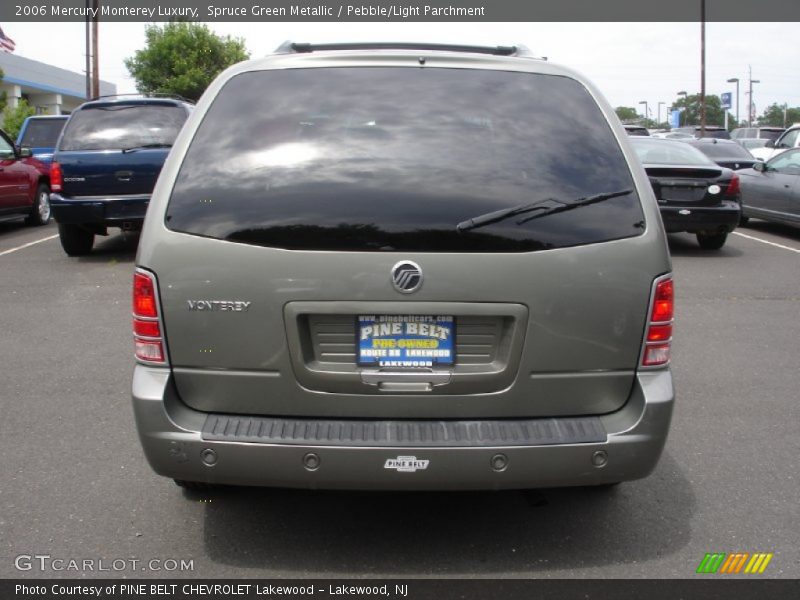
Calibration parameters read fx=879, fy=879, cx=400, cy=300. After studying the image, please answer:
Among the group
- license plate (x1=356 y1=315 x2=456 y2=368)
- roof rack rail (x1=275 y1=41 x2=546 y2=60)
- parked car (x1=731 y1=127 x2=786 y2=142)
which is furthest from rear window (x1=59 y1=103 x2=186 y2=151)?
parked car (x1=731 y1=127 x2=786 y2=142)

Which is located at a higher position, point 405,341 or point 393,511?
point 405,341

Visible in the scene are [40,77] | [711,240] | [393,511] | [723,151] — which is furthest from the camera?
[40,77]

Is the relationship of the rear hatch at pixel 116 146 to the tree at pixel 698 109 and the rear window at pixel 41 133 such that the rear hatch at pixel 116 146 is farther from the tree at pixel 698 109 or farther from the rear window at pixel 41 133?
the tree at pixel 698 109

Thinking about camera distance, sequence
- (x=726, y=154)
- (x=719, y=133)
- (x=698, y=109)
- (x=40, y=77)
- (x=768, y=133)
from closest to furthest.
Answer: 1. (x=726, y=154)
2. (x=768, y=133)
3. (x=719, y=133)
4. (x=40, y=77)
5. (x=698, y=109)

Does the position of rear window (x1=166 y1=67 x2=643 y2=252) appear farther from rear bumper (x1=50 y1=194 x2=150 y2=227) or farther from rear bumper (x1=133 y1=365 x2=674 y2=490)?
rear bumper (x1=50 y1=194 x2=150 y2=227)

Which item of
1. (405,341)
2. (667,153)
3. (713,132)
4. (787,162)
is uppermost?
(713,132)

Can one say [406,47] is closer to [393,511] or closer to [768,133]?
[393,511]

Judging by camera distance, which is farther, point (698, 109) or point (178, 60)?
point (698, 109)

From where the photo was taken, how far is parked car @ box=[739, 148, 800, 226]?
43.1 ft

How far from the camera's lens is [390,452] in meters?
3.04

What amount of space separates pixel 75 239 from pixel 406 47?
816cm

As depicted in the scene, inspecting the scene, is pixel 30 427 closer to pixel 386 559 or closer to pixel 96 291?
pixel 386 559

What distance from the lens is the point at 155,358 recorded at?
3213 mm

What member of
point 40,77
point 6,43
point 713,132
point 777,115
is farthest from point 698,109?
point 6,43
